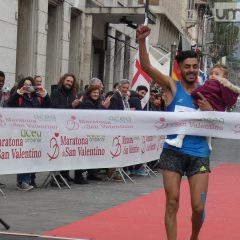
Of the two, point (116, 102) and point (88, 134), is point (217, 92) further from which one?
point (116, 102)

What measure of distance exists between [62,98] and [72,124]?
4.33 m

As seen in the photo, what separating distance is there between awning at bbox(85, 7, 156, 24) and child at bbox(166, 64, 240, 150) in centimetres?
1934

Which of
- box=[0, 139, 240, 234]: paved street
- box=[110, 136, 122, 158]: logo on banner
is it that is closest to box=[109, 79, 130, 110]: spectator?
box=[110, 136, 122, 158]: logo on banner

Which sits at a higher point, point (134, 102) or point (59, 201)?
point (134, 102)

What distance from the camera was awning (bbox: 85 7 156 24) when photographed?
85.9 feet

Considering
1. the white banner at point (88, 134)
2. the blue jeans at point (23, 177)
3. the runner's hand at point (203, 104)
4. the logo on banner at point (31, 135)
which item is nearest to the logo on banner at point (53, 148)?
the white banner at point (88, 134)

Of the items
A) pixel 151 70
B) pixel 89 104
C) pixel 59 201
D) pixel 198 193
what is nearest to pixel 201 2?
pixel 89 104

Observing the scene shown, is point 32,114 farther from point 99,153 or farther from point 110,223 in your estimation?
point 99,153

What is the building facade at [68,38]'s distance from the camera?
60.5ft

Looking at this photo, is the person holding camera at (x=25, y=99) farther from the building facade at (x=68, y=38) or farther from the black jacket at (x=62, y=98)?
the building facade at (x=68, y=38)

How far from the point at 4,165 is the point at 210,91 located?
4.86 m

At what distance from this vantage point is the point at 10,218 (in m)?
8.44

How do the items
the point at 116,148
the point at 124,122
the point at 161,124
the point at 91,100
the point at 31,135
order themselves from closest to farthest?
the point at 161,124
the point at 124,122
the point at 31,135
the point at 91,100
the point at 116,148

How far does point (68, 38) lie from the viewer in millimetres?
23547
